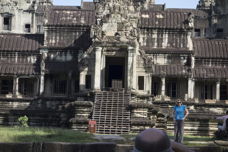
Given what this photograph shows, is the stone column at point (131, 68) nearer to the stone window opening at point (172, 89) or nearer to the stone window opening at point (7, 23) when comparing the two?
the stone window opening at point (172, 89)

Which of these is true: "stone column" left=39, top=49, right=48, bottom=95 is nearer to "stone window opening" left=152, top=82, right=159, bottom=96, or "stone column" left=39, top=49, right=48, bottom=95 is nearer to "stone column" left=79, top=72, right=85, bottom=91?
"stone column" left=79, top=72, right=85, bottom=91

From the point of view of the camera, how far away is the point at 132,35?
30781 mm

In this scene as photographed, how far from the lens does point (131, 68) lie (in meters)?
30.6

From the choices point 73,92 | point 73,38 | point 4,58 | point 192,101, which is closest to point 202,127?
point 192,101

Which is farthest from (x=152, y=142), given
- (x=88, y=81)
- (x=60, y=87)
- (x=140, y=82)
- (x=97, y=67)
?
(x=60, y=87)

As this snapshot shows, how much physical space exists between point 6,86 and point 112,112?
1281 cm

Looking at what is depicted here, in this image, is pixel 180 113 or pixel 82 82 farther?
pixel 82 82

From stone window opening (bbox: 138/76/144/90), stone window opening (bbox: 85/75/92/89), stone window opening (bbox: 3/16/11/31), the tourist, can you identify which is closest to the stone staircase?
stone window opening (bbox: 138/76/144/90)

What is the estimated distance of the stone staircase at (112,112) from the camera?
997 inches

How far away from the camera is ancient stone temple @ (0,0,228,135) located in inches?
1211

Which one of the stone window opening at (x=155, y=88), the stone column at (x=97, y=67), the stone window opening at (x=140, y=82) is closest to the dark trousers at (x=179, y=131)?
the stone column at (x=97, y=67)

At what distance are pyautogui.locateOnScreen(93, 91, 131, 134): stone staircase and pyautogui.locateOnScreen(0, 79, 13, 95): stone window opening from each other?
10229mm

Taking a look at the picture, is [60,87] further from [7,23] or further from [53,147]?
[7,23]

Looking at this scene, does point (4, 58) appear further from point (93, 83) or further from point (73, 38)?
point (93, 83)
